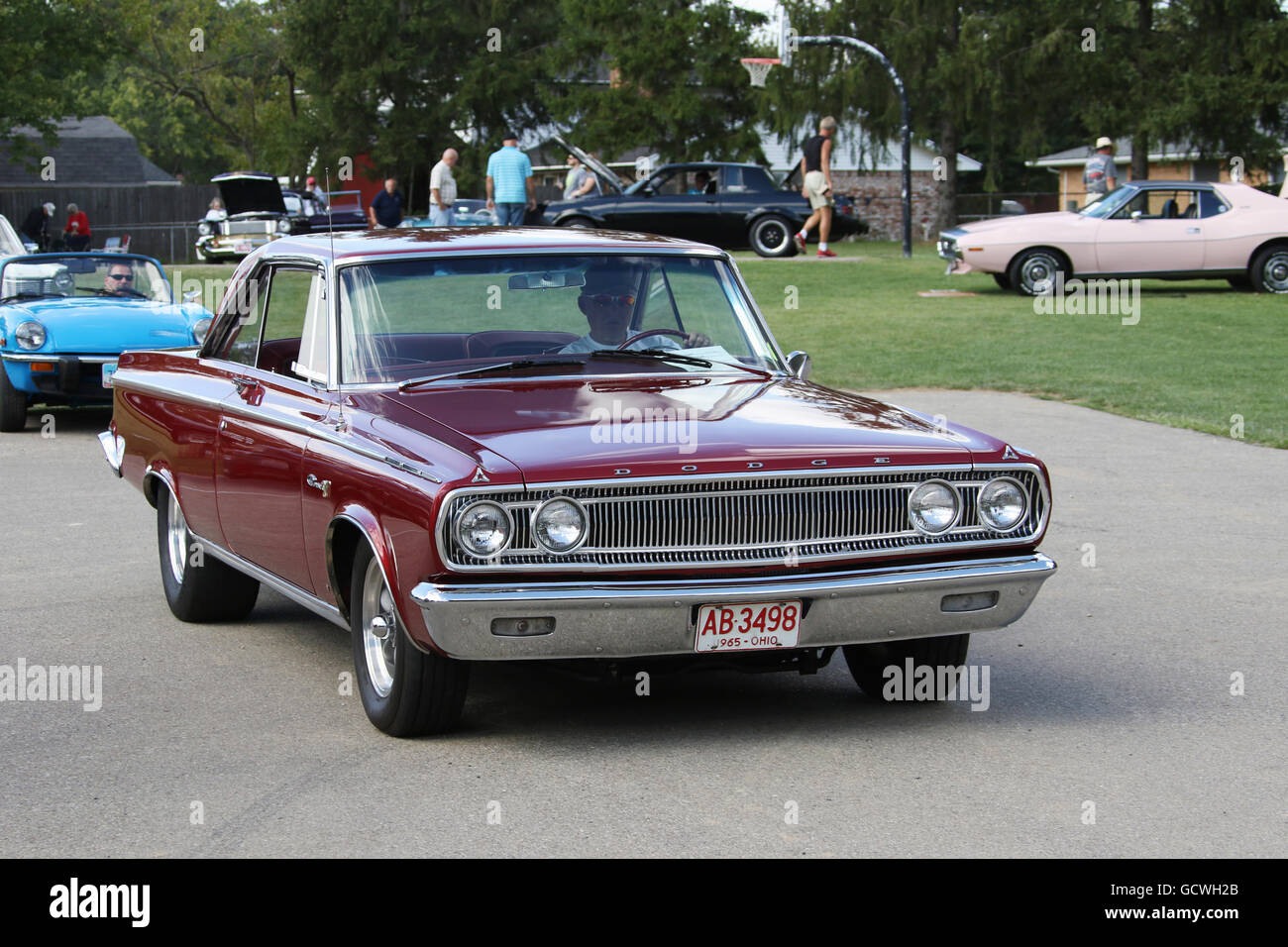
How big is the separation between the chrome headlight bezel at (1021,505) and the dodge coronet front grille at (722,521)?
93 millimetres

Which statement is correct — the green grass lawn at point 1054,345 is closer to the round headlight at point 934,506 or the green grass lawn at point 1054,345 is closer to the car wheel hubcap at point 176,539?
the round headlight at point 934,506

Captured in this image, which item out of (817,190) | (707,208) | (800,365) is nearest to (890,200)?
(707,208)

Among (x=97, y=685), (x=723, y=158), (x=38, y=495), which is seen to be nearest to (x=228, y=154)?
(x=723, y=158)

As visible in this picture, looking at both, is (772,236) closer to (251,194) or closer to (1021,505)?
(251,194)

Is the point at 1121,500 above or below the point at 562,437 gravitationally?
below

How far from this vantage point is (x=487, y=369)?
6012 millimetres

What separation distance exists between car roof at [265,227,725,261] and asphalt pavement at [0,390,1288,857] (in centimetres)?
157

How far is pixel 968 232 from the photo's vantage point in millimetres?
22797

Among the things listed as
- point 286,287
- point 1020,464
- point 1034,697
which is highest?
point 286,287

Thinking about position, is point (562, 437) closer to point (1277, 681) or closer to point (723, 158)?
point (1277, 681)

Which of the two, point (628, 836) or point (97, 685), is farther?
point (97, 685)

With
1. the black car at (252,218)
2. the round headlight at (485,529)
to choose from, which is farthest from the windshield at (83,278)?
the black car at (252,218)

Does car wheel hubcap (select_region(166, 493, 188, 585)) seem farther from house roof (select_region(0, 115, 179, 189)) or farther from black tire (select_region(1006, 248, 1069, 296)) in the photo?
house roof (select_region(0, 115, 179, 189))

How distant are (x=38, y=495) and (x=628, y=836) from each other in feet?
24.2
